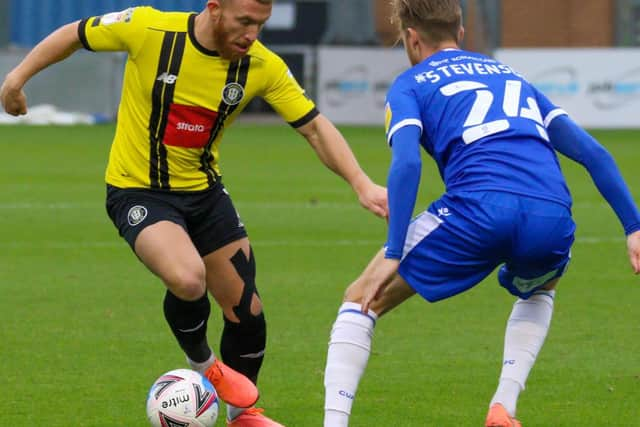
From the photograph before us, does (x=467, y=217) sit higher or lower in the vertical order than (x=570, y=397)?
higher

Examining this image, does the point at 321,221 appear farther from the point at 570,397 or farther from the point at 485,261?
the point at 485,261

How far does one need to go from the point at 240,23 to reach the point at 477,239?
142 cm

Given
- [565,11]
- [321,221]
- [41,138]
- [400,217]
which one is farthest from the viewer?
[565,11]

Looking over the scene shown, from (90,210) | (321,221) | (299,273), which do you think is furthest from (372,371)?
(90,210)

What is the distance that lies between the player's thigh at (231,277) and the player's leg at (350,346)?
39.7 inches

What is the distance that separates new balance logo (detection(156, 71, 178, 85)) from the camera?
6121 mm

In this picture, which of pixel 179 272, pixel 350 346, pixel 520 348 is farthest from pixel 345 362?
pixel 179 272

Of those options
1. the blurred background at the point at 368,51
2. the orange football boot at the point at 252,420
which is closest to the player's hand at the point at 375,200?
the orange football boot at the point at 252,420

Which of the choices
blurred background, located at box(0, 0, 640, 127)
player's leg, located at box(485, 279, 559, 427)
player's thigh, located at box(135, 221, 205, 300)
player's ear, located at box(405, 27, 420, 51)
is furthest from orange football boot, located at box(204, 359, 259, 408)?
blurred background, located at box(0, 0, 640, 127)

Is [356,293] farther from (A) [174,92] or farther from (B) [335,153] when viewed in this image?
(A) [174,92]

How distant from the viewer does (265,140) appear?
2581 centimetres

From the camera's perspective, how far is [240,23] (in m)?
5.88

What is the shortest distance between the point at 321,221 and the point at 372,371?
6.96 m

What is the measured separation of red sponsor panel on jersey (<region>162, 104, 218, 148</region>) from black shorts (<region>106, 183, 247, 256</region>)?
23 centimetres
